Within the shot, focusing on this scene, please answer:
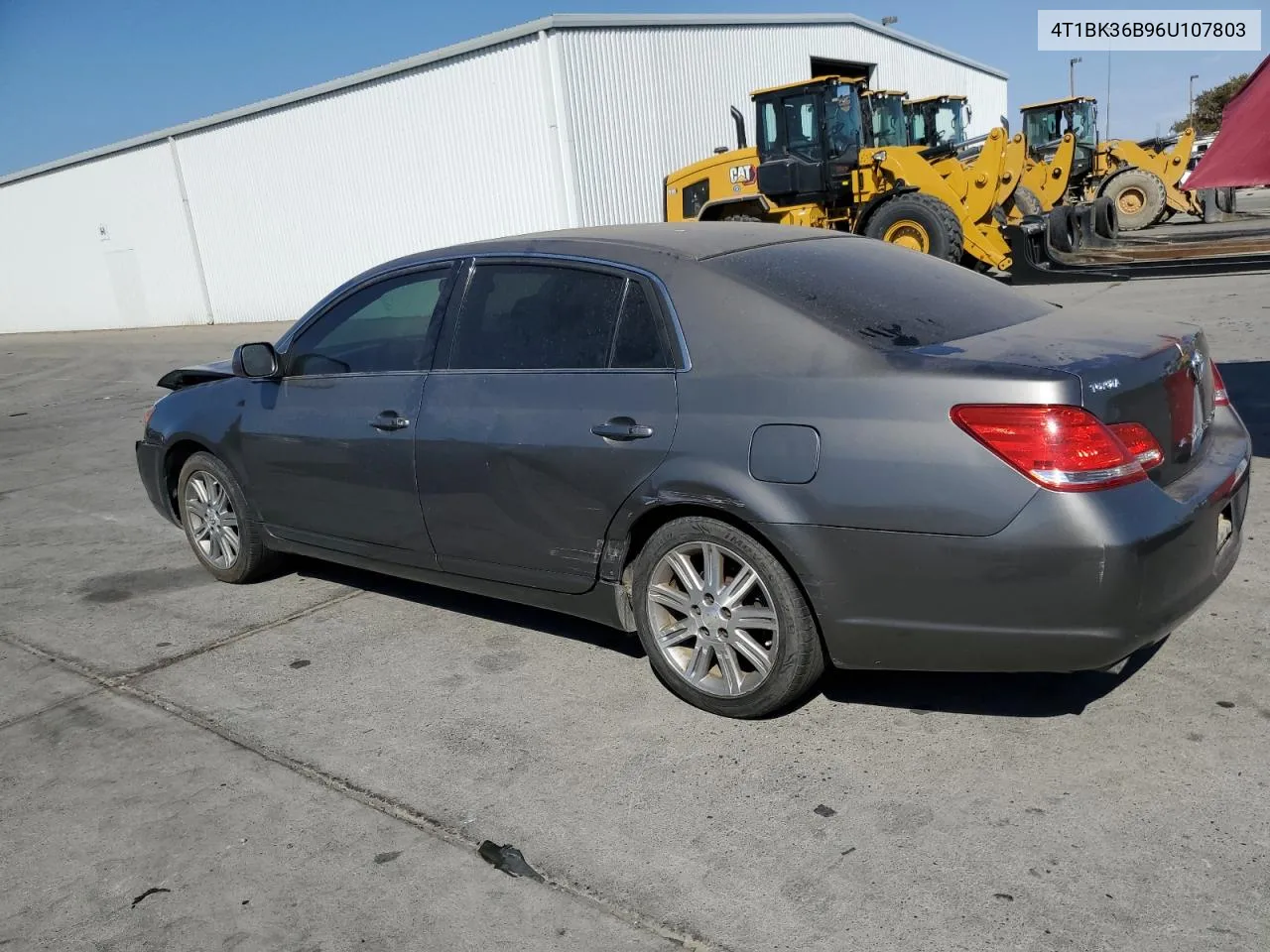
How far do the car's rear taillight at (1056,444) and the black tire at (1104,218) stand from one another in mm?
18020

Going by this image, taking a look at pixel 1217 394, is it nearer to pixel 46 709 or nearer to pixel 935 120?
pixel 46 709

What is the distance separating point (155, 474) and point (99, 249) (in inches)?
1258

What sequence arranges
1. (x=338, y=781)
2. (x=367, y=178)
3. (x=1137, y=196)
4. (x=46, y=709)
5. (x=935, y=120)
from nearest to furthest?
(x=338, y=781)
(x=46, y=709)
(x=935, y=120)
(x=367, y=178)
(x=1137, y=196)

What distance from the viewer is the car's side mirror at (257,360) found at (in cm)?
493

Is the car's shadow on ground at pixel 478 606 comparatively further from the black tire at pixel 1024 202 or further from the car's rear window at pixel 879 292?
the black tire at pixel 1024 202

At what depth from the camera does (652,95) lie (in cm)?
2122

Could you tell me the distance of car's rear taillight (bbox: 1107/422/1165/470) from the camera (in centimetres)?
305

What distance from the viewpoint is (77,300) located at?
36.2 metres

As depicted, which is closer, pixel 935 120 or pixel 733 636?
pixel 733 636

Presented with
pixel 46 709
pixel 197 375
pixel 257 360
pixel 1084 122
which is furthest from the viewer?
pixel 1084 122

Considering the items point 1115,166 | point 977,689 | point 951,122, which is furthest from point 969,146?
point 977,689

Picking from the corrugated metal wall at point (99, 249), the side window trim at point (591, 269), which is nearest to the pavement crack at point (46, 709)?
the side window trim at point (591, 269)

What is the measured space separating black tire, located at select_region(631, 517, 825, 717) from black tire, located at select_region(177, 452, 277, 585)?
240 cm

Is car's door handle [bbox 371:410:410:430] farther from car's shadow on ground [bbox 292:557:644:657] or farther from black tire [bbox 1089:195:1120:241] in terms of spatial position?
black tire [bbox 1089:195:1120:241]
